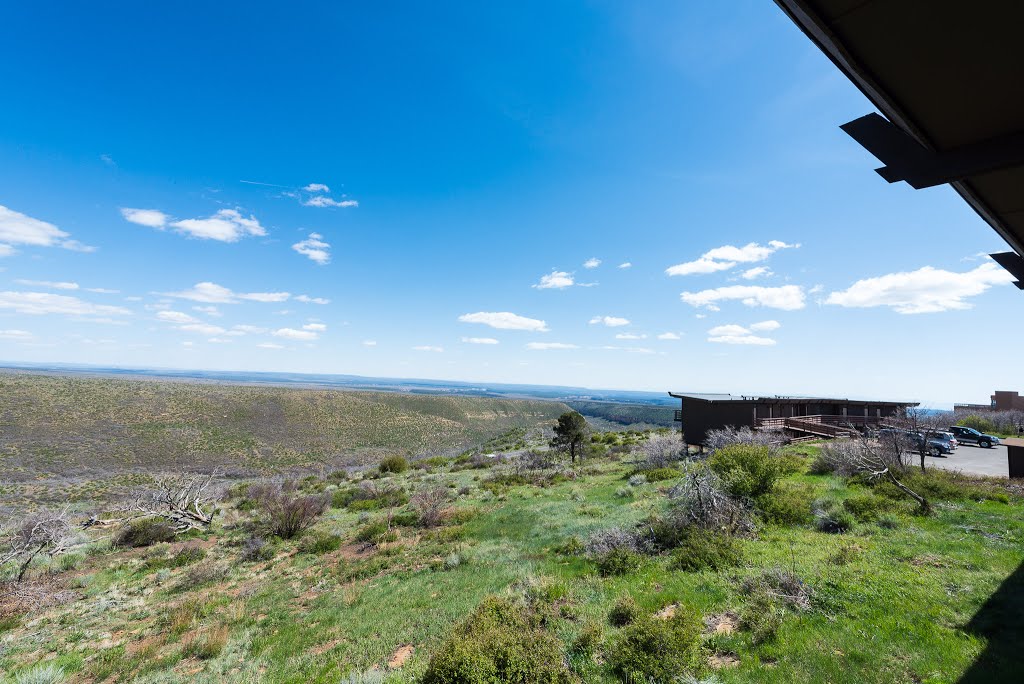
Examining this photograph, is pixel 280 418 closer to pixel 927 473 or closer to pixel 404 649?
pixel 404 649

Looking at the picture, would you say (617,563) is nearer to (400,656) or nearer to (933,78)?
(400,656)

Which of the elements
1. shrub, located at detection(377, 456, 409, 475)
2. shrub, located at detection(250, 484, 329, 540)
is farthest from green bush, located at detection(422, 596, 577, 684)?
shrub, located at detection(377, 456, 409, 475)

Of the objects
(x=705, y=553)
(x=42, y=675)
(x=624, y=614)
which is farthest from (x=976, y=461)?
(x=42, y=675)

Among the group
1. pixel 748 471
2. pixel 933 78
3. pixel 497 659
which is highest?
pixel 933 78

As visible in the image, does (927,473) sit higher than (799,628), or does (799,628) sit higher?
(927,473)

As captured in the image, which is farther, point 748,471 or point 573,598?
point 748,471

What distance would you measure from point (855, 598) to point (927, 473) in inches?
558

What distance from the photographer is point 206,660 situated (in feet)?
30.9

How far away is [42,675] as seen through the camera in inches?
346

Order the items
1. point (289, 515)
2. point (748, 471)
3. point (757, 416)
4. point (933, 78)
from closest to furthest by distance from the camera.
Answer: point (933, 78), point (748, 471), point (289, 515), point (757, 416)

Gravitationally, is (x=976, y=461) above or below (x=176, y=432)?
above

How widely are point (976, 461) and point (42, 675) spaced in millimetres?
40818

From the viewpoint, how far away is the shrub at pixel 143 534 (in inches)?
726

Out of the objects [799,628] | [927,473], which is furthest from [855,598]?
[927,473]
